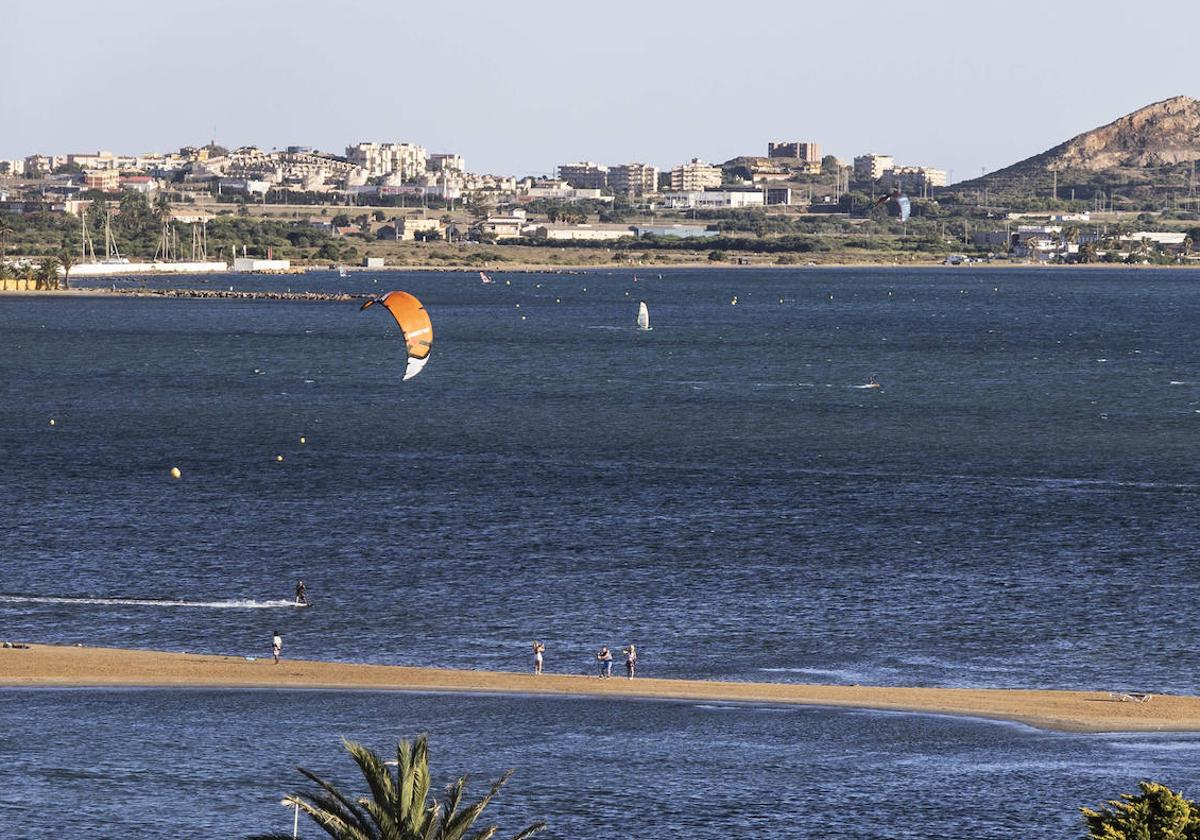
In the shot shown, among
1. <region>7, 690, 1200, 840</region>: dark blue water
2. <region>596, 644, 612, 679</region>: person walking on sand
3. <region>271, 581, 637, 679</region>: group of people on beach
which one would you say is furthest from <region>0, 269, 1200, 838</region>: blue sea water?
<region>596, 644, 612, 679</region>: person walking on sand

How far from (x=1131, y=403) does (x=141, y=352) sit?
95.5 m

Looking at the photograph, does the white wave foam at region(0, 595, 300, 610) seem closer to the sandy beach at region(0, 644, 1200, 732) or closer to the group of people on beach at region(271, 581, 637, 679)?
the group of people on beach at region(271, 581, 637, 679)

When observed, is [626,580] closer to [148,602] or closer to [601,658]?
[601,658]

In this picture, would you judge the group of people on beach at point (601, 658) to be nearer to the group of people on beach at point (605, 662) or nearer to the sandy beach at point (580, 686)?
the group of people on beach at point (605, 662)

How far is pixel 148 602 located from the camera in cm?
6838

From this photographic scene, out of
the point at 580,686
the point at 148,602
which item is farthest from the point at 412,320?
the point at 580,686

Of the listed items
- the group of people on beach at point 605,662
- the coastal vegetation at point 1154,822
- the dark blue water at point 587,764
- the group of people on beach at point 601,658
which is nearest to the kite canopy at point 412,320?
the group of people on beach at point 601,658

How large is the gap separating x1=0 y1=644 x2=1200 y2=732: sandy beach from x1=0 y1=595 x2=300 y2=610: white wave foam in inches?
321

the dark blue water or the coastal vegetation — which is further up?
the coastal vegetation

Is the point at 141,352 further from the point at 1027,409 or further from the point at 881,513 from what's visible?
the point at 881,513

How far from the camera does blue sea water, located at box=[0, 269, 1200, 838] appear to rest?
47.8 m

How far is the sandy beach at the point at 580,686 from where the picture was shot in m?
53.9

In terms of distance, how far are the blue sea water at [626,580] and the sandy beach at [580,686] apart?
134 cm

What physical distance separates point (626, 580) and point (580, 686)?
16.6m
